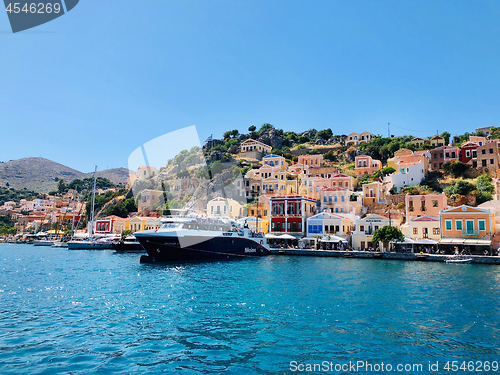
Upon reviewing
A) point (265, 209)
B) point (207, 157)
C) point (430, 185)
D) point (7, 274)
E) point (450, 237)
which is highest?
point (207, 157)

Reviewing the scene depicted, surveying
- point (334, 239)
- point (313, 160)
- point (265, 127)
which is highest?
point (265, 127)

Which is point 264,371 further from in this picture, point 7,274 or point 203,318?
point 7,274

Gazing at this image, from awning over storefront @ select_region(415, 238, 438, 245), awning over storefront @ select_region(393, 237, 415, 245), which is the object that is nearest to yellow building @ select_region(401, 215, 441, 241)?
awning over storefront @ select_region(393, 237, 415, 245)

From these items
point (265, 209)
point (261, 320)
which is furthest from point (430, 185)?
point (261, 320)

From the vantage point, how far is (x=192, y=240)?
32.9 m

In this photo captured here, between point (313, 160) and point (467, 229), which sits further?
point (313, 160)


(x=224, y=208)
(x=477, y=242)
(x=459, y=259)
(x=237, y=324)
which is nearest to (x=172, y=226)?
(x=237, y=324)

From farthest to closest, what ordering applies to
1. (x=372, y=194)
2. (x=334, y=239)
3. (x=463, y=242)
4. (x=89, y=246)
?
(x=89, y=246), (x=372, y=194), (x=334, y=239), (x=463, y=242)

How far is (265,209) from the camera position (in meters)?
59.8

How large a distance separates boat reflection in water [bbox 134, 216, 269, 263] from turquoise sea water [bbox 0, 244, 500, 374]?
9.02 meters

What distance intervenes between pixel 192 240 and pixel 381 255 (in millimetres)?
22346

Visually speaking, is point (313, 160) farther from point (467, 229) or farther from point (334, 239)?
point (467, 229)

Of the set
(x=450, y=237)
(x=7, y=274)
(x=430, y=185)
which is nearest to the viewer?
(x=7, y=274)

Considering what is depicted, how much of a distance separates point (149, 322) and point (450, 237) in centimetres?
3718
